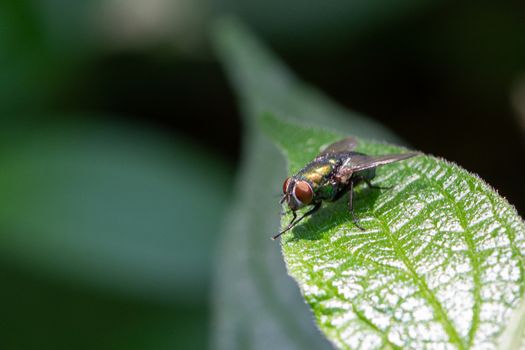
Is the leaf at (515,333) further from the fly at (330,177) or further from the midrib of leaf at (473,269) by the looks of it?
the fly at (330,177)

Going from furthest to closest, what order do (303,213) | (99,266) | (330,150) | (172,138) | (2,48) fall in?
1. (172,138)
2. (2,48)
3. (99,266)
4. (330,150)
5. (303,213)

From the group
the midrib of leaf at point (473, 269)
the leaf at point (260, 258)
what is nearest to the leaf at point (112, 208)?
the leaf at point (260, 258)

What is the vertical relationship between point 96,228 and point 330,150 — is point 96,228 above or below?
above

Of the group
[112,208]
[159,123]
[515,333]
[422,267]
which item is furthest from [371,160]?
[159,123]

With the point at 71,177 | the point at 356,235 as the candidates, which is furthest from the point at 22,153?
the point at 356,235

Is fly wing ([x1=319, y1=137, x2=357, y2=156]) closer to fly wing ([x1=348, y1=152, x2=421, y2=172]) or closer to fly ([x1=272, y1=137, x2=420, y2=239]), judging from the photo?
fly ([x1=272, y1=137, x2=420, y2=239])

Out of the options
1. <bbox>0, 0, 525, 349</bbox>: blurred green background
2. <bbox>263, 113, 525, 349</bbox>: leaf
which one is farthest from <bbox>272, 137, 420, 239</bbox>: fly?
<bbox>0, 0, 525, 349</bbox>: blurred green background

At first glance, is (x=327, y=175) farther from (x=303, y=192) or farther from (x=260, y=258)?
(x=260, y=258)

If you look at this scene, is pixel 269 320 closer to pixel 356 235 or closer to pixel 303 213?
pixel 303 213

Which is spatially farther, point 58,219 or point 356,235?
point 58,219
